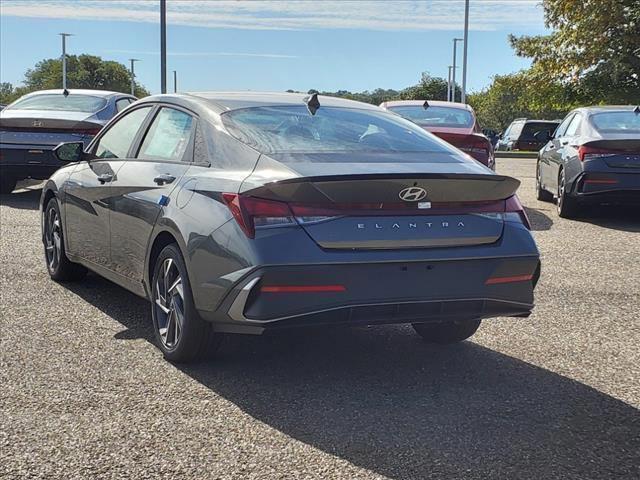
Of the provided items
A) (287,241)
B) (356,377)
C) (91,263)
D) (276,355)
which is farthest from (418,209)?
(91,263)

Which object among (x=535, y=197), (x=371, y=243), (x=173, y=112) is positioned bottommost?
(x=535, y=197)

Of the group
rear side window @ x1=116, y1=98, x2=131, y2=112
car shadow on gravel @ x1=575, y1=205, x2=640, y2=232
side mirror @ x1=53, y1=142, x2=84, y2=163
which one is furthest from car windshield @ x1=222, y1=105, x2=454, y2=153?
rear side window @ x1=116, y1=98, x2=131, y2=112

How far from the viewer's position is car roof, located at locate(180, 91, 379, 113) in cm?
538

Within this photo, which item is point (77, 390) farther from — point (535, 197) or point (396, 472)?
point (535, 197)

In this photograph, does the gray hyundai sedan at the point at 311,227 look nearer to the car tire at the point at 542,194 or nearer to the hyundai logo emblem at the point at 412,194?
the hyundai logo emblem at the point at 412,194

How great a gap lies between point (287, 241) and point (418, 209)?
68 cm

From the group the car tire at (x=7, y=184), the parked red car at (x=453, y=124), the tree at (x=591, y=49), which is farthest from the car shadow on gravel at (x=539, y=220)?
the tree at (x=591, y=49)

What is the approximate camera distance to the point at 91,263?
21.0ft

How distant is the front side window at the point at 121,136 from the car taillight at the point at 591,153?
6745 mm

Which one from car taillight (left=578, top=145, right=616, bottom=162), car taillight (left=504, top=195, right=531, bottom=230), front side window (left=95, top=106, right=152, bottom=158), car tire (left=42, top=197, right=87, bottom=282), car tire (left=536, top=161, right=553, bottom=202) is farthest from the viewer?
car tire (left=536, top=161, right=553, bottom=202)

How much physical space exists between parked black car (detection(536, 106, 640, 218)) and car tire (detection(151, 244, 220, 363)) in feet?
24.6

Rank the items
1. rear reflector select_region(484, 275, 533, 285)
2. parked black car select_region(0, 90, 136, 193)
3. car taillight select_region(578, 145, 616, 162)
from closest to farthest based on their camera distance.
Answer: rear reflector select_region(484, 275, 533, 285) → car taillight select_region(578, 145, 616, 162) → parked black car select_region(0, 90, 136, 193)

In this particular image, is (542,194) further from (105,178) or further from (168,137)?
(168,137)

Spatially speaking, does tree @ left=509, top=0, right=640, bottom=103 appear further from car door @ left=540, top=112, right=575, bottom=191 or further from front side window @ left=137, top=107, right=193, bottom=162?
front side window @ left=137, top=107, right=193, bottom=162
